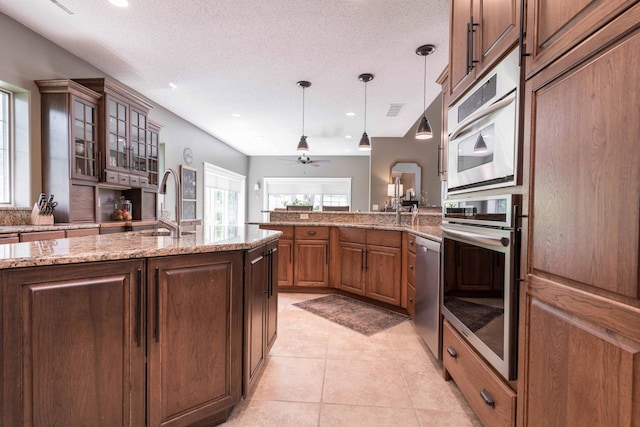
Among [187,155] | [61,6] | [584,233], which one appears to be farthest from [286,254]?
[187,155]

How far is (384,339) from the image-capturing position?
2.48 m

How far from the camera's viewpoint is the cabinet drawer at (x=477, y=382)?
116cm

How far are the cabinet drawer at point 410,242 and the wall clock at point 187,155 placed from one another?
470 cm

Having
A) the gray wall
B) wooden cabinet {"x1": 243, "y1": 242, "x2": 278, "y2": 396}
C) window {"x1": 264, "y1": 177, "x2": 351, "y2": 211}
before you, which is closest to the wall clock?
the gray wall

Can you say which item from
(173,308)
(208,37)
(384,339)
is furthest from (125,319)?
(208,37)

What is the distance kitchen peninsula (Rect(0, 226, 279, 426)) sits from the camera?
98 centimetres

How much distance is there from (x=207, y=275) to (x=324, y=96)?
152 inches

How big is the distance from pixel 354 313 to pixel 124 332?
2.30m

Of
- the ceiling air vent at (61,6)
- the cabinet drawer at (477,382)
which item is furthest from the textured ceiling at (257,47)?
the cabinet drawer at (477,382)

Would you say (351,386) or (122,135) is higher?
(122,135)

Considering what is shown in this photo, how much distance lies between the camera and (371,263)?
327 centimetres

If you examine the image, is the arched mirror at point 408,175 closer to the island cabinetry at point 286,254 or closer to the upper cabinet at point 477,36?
the island cabinetry at point 286,254

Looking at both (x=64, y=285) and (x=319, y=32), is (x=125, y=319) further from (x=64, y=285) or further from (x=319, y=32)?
(x=319, y=32)

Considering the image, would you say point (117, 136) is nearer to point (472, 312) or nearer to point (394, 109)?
point (394, 109)
